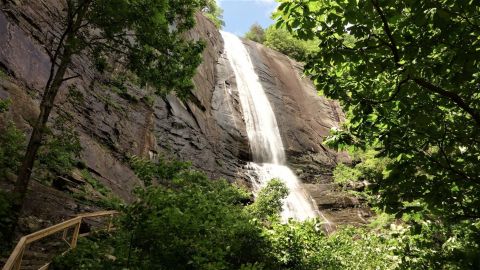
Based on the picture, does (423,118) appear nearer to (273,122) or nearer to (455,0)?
(455,0)

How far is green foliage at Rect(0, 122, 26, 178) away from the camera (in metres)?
10.2

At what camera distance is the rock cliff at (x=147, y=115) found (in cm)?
1219

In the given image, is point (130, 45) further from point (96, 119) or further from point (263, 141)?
point (263, 141)

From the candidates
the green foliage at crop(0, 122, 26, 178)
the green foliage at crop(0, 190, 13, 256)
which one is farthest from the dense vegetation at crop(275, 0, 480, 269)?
the green foliage at crop(0, 122, 26, 178)

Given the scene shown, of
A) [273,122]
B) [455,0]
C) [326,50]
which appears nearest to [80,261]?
[326,50]

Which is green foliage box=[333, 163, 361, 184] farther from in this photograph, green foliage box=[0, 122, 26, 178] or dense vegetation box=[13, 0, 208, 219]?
green foliage box=[0, 122, 26, 178]

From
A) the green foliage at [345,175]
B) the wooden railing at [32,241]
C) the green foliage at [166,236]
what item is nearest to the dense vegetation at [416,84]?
the green foliage at [166,236]

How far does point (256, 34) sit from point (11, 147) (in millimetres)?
50693

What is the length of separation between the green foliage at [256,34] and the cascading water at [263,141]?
22562 millimetres

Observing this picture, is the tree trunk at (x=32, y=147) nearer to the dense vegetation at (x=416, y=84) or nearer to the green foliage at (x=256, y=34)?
the dense vegetation at (x=416, y=84)

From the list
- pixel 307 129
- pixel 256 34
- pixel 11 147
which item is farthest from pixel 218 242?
pixel 256 34

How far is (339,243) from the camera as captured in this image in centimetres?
1311

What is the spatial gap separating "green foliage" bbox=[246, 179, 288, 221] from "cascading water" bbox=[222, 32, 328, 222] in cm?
244

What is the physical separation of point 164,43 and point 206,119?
46.4 ft
